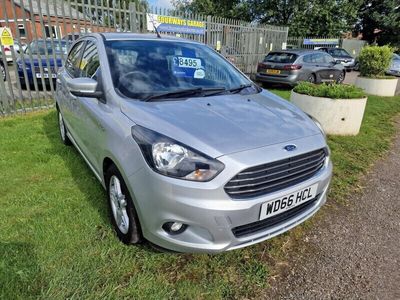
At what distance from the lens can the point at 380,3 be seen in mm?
33750

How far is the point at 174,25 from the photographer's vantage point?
31.9 feet

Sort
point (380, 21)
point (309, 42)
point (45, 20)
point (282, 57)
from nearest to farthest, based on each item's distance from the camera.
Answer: point (45, 20) → point (282, 57) → point (309, 42) → point (380, 21)

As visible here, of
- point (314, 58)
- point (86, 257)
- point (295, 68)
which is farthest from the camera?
point (314, 58)

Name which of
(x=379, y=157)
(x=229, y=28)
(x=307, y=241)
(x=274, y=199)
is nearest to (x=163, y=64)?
(x=274, y=199)

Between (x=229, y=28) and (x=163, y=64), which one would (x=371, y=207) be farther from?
(x=229, y=28)

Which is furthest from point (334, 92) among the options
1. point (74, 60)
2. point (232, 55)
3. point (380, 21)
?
point (380, 21)

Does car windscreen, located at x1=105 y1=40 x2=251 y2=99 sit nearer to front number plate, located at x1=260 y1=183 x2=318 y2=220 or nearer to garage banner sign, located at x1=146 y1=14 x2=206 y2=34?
front number plate, located at x1=260 y1=183 x2=318 y2=220

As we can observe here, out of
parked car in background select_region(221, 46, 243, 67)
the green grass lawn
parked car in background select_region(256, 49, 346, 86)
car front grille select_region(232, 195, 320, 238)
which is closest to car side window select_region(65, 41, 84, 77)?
the green grass lawn

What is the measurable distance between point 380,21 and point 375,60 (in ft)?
99.2

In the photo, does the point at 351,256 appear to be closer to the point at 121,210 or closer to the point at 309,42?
the point at 121,210

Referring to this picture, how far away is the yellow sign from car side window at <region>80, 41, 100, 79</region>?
11.5ft

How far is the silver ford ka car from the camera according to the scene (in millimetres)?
1892

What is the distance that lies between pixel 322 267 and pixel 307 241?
32cm

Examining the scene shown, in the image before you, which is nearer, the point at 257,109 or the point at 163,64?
the point at 257,109
